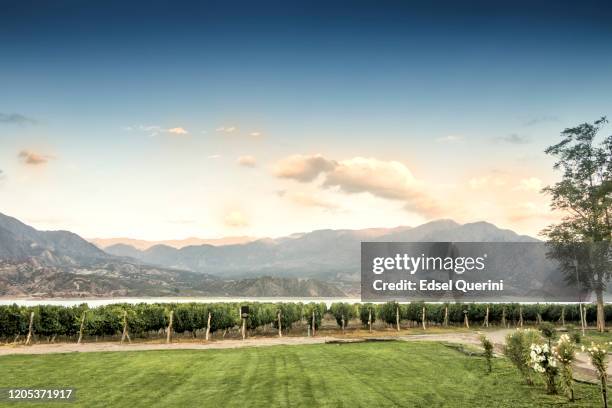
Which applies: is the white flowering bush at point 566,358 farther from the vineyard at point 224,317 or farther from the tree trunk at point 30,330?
the tree trunk at point 30,330

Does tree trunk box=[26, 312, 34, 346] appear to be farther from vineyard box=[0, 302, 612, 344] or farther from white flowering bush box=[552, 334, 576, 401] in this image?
white flowering bush box=[552, 334, 576, 401]

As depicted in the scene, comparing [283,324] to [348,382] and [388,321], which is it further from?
[348,382]

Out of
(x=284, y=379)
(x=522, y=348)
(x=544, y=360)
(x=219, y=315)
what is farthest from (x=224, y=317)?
(x=544, y=360)

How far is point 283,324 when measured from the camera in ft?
149

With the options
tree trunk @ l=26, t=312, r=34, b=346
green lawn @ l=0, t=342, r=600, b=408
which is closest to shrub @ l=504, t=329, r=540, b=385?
green lawn @ l=0, t=342, r=600, b=408

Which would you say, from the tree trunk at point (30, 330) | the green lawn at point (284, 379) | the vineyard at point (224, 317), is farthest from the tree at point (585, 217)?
the tree trunk at point (30, 330)

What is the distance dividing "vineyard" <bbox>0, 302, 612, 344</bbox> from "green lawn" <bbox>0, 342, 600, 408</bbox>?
481 inches

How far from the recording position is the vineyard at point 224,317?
36375mm

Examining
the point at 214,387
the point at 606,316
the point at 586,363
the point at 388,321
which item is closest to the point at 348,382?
the point at 214,387

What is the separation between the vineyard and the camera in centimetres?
3638

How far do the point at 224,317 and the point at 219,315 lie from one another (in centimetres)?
50

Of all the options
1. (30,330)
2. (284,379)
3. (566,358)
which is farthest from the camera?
(30,330)

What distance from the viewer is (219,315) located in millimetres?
41062

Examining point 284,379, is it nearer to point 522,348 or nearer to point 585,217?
point 522,348
